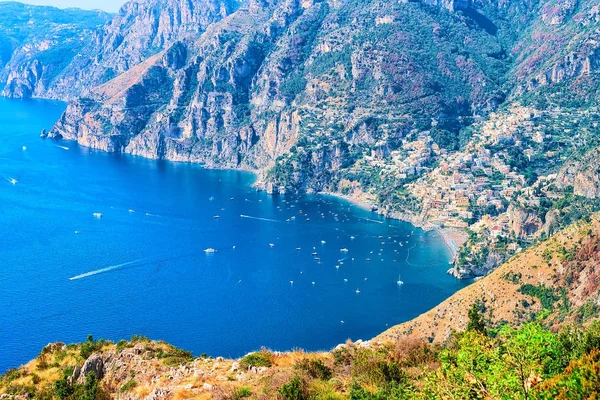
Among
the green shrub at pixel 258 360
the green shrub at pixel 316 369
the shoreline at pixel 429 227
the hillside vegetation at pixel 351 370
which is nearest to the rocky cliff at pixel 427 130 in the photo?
the shoreline at pixel 429 227

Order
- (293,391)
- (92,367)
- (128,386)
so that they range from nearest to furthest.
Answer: (293,391) < (128,386) < (92,367)

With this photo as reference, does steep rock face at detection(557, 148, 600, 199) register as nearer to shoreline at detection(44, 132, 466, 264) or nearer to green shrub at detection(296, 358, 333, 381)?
shoreline at detection(44, 132, 466, 264)

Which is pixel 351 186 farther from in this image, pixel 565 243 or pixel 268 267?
pixel 565 243

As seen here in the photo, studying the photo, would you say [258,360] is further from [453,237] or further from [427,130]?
[427,130]

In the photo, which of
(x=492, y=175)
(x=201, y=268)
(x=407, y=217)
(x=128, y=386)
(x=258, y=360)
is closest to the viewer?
(x=258, y=360)

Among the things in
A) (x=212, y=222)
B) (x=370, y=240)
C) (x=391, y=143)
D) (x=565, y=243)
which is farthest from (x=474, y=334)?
(x=391, y=143)

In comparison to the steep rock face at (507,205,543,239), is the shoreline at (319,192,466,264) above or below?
below

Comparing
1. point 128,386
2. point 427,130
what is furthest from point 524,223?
point 128,386

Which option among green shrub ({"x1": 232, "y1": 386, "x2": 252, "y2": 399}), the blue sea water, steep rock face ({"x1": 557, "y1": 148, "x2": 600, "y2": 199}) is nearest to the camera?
green shrub ({"x1": 232, "y1": 386, "x2": 252, "y2": 399})

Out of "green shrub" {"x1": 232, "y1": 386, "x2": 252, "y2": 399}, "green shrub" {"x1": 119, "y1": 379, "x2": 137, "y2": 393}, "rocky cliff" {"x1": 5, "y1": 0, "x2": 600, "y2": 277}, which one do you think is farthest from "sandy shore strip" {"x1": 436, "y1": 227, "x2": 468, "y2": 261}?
"green shrub" {"x1": 232, "y1": 386, "x2": 252, "y2": 399}
